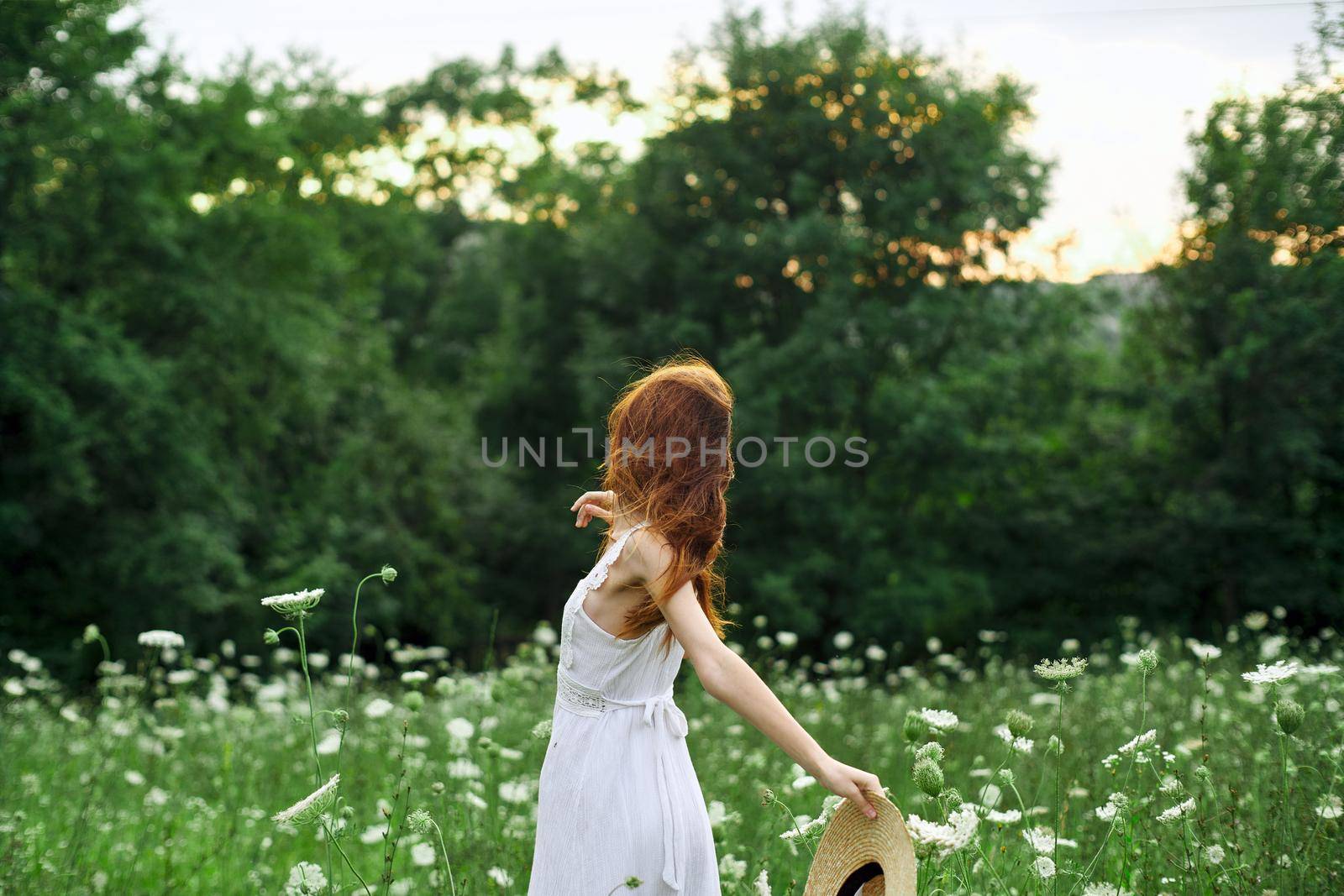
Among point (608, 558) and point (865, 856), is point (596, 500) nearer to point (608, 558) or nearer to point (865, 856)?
point (608, 558)

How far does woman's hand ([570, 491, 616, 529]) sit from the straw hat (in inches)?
36.5

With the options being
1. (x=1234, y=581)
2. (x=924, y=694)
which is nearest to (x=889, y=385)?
(x=1234, y=581)

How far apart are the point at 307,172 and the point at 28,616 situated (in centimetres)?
954

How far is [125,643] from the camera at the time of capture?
1656 cm

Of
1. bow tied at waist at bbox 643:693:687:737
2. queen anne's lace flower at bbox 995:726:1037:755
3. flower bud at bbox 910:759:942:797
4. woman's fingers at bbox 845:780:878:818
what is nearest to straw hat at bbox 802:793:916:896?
woman's fingers at bbox 845:780:878:818

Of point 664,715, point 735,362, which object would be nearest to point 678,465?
point 664,715

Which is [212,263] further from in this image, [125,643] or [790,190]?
[790,190]

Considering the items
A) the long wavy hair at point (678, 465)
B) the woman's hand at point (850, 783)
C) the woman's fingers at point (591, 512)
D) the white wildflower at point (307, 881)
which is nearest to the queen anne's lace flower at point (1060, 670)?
the woman's hand at point (850, 783)

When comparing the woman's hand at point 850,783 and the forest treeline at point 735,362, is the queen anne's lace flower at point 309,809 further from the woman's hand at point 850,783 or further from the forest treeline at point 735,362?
the forest treeline at point 735,362

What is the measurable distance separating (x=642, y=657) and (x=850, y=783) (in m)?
0.61

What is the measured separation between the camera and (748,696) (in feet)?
7.17

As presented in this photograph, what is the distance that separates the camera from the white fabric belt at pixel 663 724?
2420mm

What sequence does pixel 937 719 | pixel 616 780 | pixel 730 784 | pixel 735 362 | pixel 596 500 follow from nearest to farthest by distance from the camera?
pixel 616 780, pixel 937 719, pixel 596 500, pixel 730 784, pixel 735 362

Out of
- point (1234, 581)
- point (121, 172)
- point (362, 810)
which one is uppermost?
point (121, 172)
